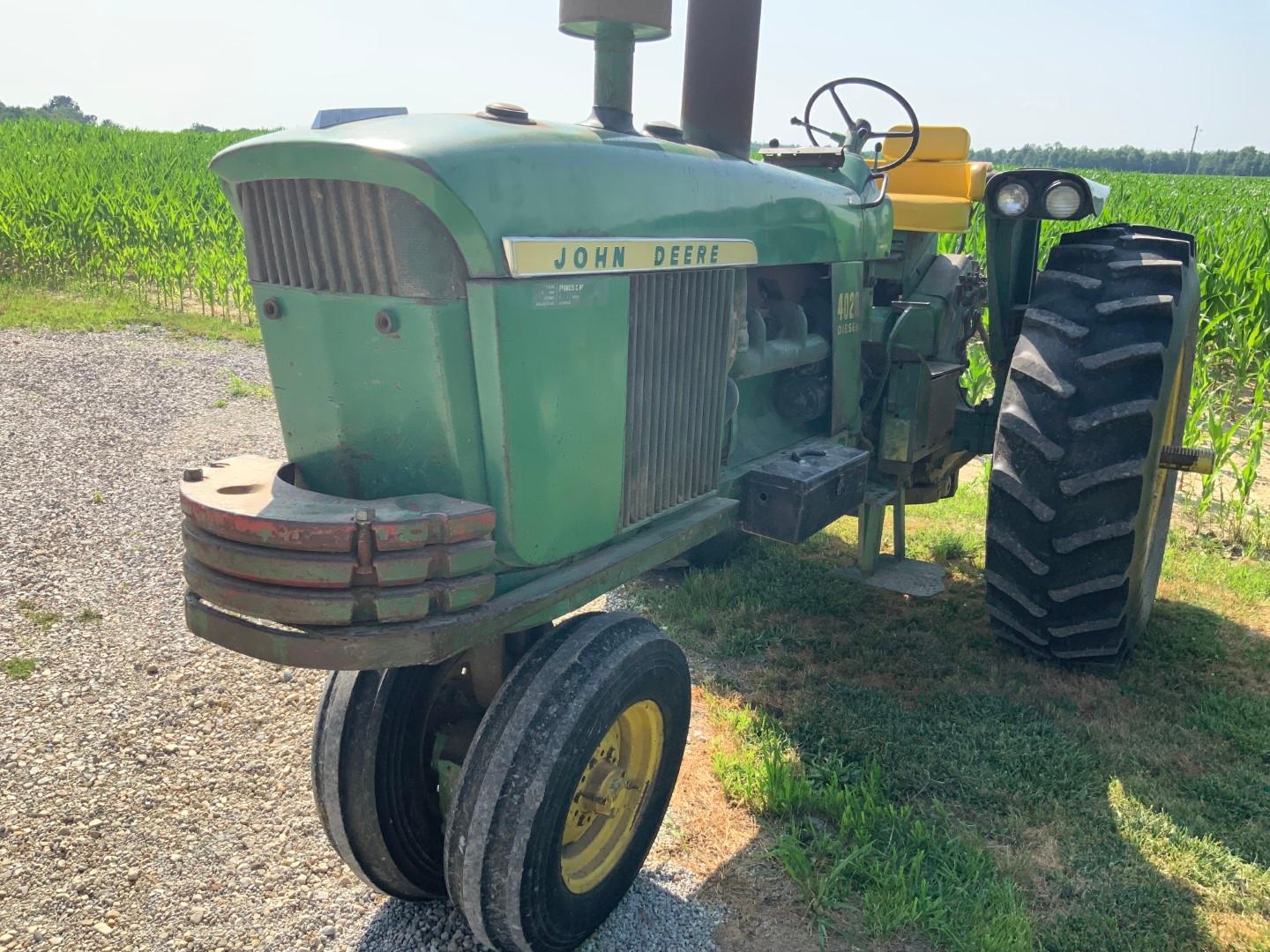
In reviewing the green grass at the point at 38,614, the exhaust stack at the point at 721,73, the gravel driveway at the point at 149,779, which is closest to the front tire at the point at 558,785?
the gravel driveway at the point at 149,779

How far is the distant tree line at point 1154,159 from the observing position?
6819 centimetres

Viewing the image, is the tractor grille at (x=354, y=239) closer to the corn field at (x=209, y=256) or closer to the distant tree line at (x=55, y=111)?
the corn field at (x=209, y=256)

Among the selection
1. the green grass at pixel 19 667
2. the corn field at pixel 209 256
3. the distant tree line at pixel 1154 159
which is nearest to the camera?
the green grass at pixel 19 667

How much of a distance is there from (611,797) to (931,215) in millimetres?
3157

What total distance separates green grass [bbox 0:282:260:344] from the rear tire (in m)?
8.07

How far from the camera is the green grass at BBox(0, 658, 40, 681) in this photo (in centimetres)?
350

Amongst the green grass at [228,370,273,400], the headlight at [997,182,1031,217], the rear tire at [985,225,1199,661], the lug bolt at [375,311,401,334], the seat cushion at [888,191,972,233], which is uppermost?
the headlight at [997,182,1031,217]

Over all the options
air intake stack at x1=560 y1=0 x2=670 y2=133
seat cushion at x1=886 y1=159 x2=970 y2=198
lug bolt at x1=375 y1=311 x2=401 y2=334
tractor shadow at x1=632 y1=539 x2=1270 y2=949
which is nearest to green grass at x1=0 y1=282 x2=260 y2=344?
seat cushion at x1=886 y1=159 x2=970 y2=198

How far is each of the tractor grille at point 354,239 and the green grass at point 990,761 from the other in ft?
6.01

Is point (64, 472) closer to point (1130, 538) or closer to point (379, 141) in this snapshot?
point (379, 141)

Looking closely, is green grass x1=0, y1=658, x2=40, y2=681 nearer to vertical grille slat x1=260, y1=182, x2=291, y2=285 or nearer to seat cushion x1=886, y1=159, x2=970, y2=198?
vertical grille slat x1=260, y1=182, x2=291, y2=285

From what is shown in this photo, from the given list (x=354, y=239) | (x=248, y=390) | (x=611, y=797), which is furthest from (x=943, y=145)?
(x=248, y=390)

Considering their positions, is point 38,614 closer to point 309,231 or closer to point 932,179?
point 309,231

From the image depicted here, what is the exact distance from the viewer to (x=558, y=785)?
2.04 metres
